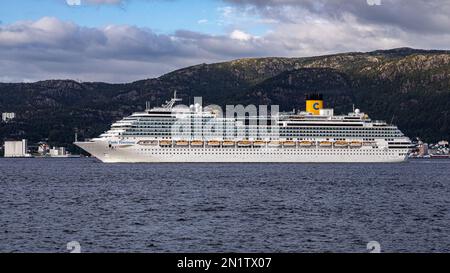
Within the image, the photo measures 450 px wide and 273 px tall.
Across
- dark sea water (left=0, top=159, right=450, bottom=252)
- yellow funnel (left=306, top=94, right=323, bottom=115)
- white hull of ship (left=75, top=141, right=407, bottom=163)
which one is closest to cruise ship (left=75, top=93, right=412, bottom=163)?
white hull of ship (left=75, top=141, right=407, bottom=163)

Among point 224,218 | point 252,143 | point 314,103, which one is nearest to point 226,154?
point 252,143

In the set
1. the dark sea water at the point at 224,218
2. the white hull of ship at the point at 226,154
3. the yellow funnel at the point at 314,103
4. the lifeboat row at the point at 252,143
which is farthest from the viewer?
the yellow funnel at the point at 314,103

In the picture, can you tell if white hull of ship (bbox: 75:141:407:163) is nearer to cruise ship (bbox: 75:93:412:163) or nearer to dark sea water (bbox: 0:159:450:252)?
cruise ship (bbox: 75:93:412:163)

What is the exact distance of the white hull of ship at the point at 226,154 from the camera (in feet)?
412

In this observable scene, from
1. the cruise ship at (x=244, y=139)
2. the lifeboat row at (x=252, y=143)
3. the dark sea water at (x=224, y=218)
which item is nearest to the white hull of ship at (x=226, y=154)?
the cruise ship at (x=244, y=139)

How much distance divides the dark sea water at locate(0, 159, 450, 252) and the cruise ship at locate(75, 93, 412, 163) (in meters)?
58.8

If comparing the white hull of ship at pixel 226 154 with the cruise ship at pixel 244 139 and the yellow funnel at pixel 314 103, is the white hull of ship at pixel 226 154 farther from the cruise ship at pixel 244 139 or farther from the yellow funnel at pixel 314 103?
the yellow funnel at pixel 314 103

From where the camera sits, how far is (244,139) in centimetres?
13212

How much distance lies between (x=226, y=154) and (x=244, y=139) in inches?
193

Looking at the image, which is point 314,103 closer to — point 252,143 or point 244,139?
point 244,139

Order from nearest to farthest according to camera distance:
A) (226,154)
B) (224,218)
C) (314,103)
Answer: (224,218) < (226,154) < (314,103)

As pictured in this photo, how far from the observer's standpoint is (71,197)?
184ft

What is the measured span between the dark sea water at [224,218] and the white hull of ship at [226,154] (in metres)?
57.8
